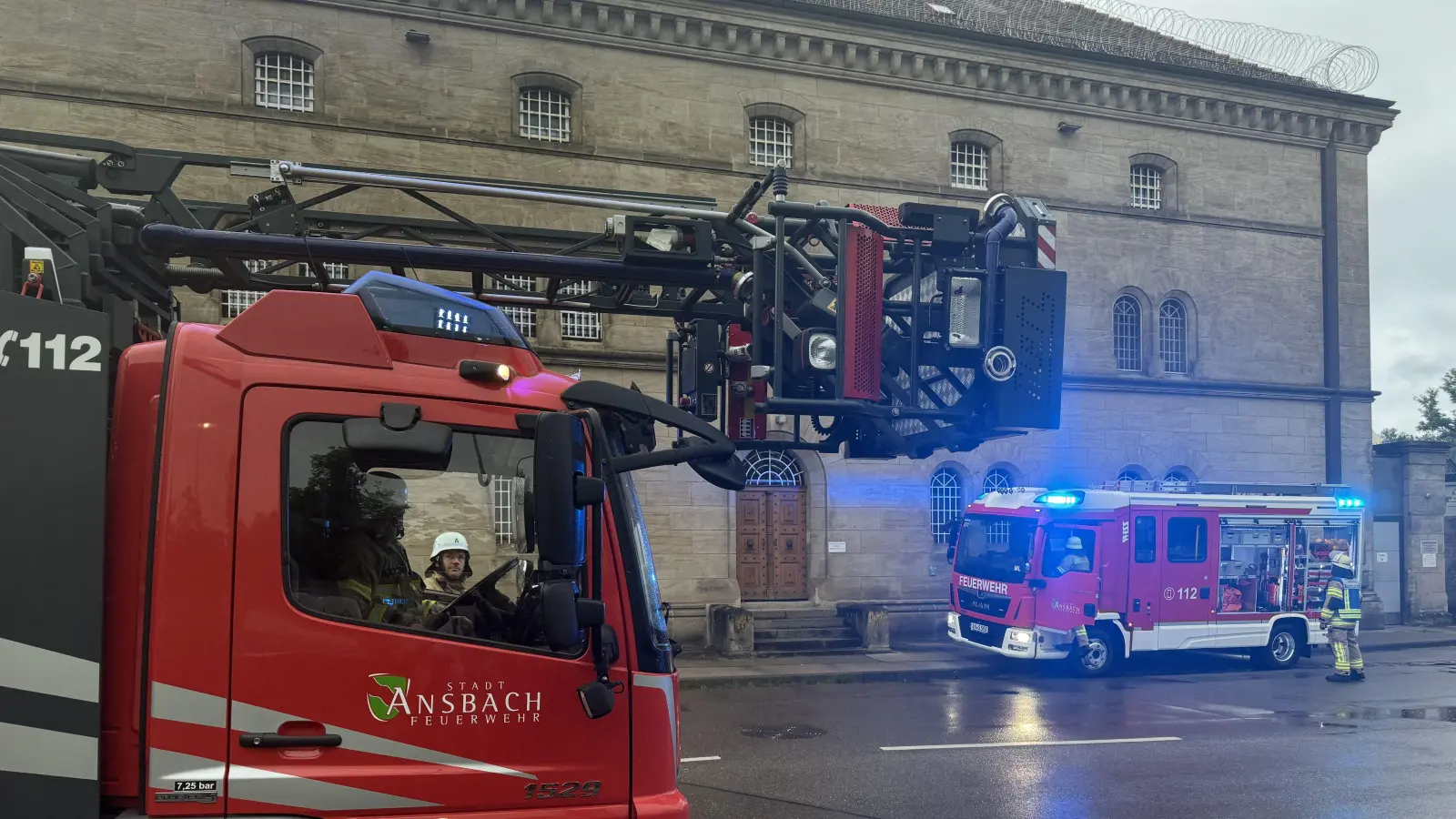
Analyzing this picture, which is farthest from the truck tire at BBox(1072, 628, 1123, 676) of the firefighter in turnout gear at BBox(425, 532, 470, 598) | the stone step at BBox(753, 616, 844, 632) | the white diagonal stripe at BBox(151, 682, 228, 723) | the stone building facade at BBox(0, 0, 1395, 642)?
the white diagonal stripe at BBox(151, 682, 228, 723)

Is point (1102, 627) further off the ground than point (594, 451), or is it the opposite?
point (594, 451)

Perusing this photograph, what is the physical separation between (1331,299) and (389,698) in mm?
26023

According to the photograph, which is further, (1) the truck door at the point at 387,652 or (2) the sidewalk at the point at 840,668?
(2) the sidewalk at the point at 840,668

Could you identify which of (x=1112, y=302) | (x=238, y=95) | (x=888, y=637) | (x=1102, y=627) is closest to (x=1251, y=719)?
(x=1102, y=627)

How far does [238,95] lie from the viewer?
17.6 meters

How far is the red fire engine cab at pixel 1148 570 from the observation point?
1705 centimetres

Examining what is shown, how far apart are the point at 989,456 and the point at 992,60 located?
7.87 meters

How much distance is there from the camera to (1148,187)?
24078 millimetres

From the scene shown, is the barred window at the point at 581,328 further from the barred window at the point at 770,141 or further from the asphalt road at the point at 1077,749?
the asphalt road at the point at 1077,749

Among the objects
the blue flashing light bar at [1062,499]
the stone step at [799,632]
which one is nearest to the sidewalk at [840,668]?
the stone step at [799,632]

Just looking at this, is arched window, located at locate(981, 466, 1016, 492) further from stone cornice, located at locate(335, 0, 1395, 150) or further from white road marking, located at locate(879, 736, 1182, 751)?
white road marking, located at locate(879, 736, 1182, 751)

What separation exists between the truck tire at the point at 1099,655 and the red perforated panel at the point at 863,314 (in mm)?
12429

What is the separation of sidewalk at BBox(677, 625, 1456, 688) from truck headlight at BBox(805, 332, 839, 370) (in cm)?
1031

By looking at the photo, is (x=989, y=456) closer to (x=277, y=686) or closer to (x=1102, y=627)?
(x=1102, y=627)
